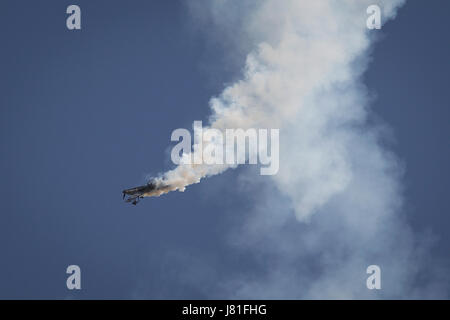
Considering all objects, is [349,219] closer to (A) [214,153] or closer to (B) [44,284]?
(A) [214,153]

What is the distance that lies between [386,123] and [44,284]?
278 feet

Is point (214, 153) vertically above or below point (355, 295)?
above

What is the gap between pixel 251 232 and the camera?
132125mm

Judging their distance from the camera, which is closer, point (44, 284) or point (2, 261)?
point (44, 284)

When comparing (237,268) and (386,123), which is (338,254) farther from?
(386,123)

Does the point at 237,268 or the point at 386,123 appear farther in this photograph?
the point at 386,123

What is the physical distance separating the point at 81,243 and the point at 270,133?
77.9 m
